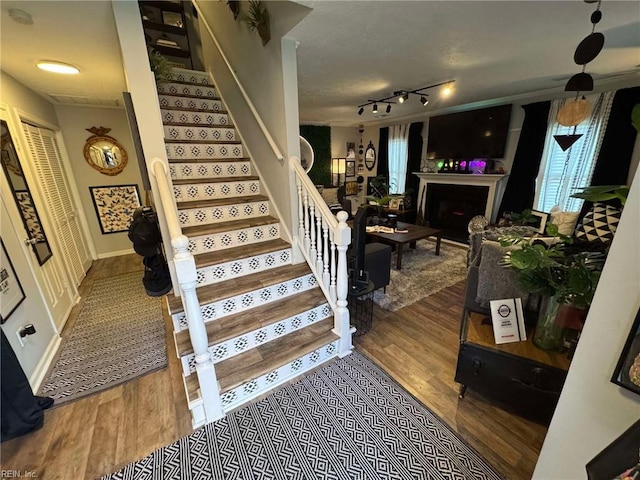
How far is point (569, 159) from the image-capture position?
3621mm

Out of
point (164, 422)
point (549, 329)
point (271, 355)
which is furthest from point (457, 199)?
point (164, 422)

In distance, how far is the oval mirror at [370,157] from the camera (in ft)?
22.2

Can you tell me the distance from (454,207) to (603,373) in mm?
4727

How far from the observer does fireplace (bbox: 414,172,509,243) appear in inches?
176

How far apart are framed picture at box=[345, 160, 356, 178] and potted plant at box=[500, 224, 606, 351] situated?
5.83m

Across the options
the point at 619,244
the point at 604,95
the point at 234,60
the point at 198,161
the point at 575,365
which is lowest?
the point at 575,365

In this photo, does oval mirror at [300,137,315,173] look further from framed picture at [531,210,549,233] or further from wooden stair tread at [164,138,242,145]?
framed picture at [531,210,549,233]

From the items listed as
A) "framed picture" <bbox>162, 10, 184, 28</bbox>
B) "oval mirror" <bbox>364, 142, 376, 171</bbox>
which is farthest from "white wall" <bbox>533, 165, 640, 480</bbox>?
"oval mirror" <bbox>364, 142, 376, 171</bbox>

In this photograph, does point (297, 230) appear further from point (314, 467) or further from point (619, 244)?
point (619, 244)

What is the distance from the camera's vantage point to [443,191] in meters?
5.15

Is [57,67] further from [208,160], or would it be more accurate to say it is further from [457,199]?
[457,199]

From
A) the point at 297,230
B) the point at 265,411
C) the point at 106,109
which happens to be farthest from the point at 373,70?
the point at 106,109

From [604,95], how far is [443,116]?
205cm

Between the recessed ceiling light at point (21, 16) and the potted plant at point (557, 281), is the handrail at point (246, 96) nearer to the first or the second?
the recessed ceiling light at point (21, 16)
